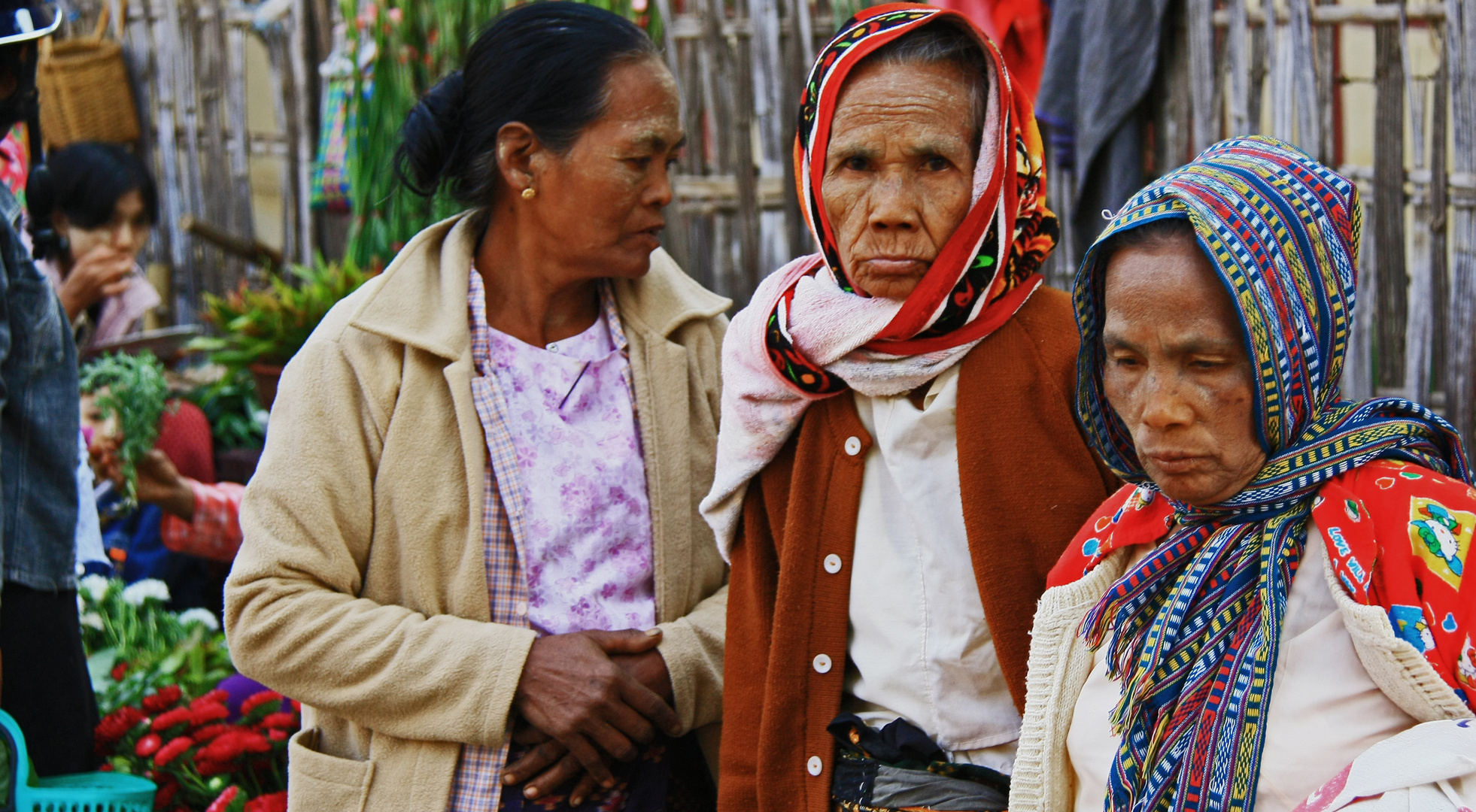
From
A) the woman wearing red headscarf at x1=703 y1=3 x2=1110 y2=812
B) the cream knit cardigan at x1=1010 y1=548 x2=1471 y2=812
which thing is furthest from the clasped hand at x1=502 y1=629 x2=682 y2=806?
the cream knit cardigan at x1=1010 y1=548 x2=1471 y2=812

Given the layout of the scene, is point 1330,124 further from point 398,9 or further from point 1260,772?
point 398,9

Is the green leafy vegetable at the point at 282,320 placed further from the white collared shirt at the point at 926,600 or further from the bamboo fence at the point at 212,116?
the white collared shirt at the point at 926,600

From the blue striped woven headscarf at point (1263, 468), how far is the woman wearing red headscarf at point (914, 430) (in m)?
0.34

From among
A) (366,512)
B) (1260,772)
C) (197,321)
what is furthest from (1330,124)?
(197,321)

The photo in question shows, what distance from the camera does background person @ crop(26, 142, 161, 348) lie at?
5.34 m

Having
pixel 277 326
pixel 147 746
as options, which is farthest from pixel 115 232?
pixel 147 746

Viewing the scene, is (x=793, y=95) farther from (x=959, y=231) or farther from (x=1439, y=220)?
(x=959, y=231)

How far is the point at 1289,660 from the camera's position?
150cm

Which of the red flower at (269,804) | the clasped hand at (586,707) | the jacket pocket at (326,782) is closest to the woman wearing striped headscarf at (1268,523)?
the clasped hand at (586,707)

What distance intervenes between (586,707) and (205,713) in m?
1.56

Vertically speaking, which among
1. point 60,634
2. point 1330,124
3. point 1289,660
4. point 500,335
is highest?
point 1330,124

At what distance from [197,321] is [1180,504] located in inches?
269

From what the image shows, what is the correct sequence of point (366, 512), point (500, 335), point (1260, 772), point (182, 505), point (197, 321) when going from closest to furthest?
point (1260, 772)
point (366, 512)
point (500, 335)
point (182, 505)
point (197, 321)

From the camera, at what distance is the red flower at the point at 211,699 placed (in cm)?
343
